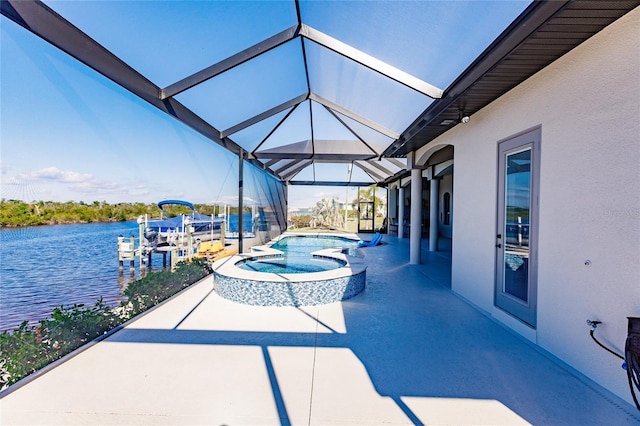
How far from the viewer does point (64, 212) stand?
379 cm

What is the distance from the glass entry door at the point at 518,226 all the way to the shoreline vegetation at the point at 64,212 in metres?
5.81

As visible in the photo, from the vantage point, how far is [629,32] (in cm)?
267

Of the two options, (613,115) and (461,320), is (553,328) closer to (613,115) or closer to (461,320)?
(461,320)

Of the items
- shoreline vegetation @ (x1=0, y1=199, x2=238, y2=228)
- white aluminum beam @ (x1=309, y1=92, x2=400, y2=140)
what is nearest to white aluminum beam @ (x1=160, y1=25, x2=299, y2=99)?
shoreline vegetation @ (x1=0, y1=199, x2=238, y2=228)

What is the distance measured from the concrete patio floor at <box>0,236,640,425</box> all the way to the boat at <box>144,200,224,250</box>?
2.47 meters

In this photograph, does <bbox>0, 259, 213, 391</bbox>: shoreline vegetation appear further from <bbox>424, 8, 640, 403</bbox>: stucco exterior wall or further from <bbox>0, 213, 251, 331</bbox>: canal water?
<bbox>424, 8, 640, 403</bbox>: stucco exterior wall

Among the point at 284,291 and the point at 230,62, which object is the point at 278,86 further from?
the point at 284,291

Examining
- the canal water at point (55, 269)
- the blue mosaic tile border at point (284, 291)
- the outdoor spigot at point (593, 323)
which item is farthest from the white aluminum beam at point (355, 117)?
the outdoor spigot at point (593, 323)

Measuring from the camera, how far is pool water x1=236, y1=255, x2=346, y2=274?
8058mm

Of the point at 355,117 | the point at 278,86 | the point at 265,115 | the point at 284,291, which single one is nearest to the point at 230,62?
the point at 278,86

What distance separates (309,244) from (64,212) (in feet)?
37.4

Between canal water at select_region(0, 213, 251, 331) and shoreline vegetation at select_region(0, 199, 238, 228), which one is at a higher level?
shoreline vegetation at select_region(0, 199, 238, 228)

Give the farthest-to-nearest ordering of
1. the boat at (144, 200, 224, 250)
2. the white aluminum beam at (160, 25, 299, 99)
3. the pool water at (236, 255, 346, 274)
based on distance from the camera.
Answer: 1. the pool water at (236, 255, 346, 274)
2. the boat at (144, 200, 224, 250)
3. the white aluminum beam at (160, 25, 299, 99)

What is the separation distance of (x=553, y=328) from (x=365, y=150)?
7.78m
